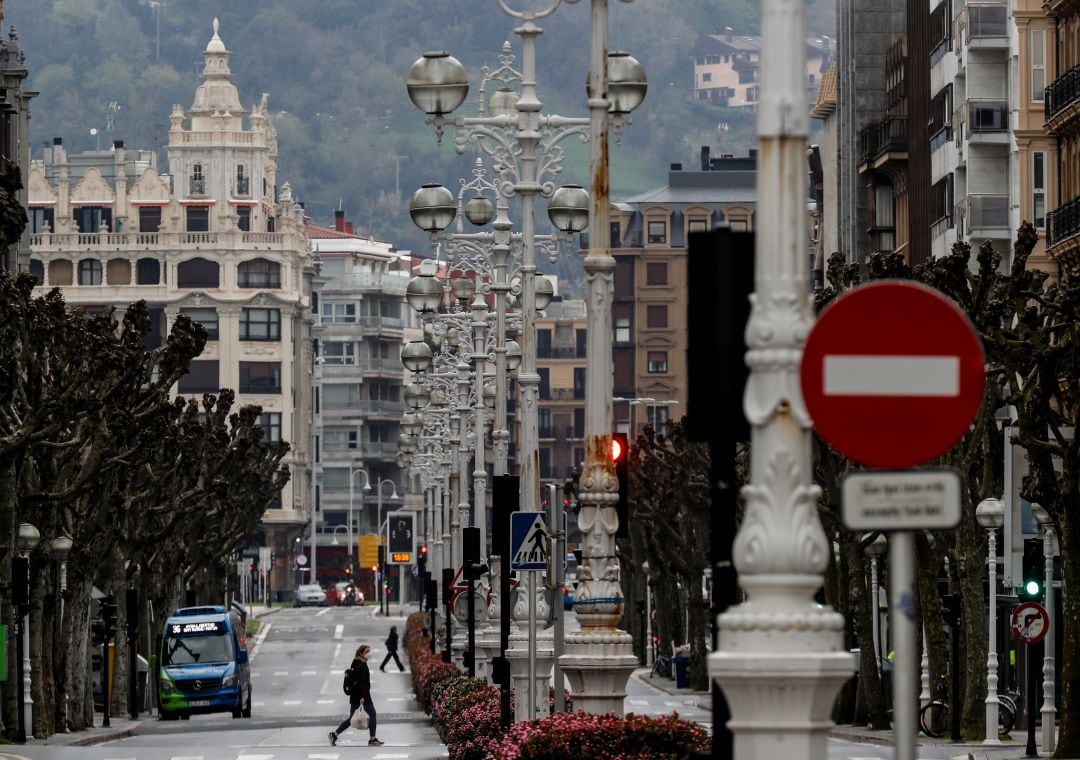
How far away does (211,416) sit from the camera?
83.4 metres

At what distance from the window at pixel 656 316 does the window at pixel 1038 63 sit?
11291cm

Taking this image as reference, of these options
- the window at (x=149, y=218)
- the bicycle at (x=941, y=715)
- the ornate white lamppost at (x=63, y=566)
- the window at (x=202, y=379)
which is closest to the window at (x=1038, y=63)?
the bicycle at (x=941, y=715)

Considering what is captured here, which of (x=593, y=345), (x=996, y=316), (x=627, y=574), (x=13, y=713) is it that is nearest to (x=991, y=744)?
(x=996, y=316)

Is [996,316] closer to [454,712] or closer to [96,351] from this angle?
[454,712]

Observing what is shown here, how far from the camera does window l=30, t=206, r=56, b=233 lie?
17625 centimetres

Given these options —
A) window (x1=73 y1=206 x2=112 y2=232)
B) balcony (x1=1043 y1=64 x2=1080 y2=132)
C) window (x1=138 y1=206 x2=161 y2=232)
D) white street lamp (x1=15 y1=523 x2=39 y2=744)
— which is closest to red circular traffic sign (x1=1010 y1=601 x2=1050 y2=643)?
white street lamp (x1=15 y1=523 x2=39 y2=744)

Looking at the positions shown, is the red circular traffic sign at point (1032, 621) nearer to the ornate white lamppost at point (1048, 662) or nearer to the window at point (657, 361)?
the ornate white lamppost at point (1048, 662)

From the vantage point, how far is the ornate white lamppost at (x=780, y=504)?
11250mm

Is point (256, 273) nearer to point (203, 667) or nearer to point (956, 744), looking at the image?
point (203, 667)

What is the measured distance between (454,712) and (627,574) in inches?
2964

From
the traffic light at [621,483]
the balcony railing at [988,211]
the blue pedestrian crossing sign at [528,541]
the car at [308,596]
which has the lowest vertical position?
the car at [308,596]

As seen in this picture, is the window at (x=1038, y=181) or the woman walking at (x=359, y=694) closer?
the woman walking at (x=359, y=694)

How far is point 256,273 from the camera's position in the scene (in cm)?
17562

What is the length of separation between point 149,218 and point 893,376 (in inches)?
6671
